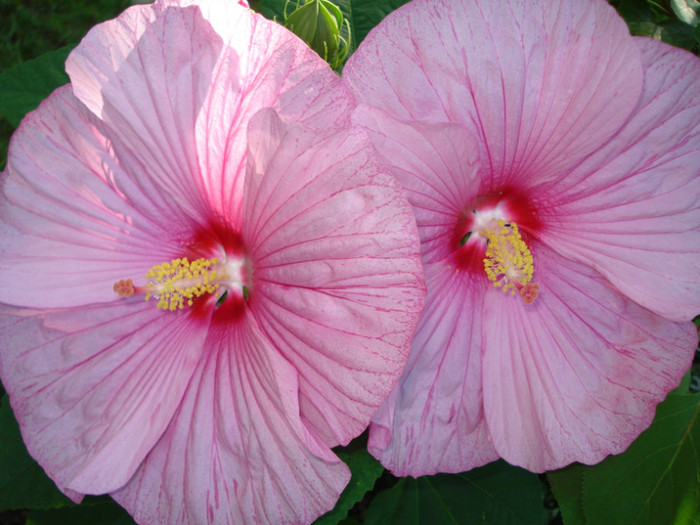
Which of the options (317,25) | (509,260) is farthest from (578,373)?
(317,25)

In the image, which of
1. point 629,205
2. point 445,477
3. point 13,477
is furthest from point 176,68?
point 445,477

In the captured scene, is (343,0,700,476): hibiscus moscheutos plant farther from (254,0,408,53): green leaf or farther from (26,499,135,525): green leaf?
(26,499,135,525): green leaf

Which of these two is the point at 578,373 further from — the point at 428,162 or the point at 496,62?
the point at 496,62

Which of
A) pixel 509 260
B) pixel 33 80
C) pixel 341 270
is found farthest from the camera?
pixel 33 80

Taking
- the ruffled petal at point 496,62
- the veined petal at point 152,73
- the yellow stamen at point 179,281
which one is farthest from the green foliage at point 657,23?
the yellow stamen at point 179,281

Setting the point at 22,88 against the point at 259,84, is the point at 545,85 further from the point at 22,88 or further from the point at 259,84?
the point at 22,88

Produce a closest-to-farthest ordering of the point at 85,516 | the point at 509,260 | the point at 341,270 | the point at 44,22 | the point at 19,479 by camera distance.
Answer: the point at 341,270 → the point at 509,260 → the point at 19,479 → the point at 85,516 → the point at 44,22
